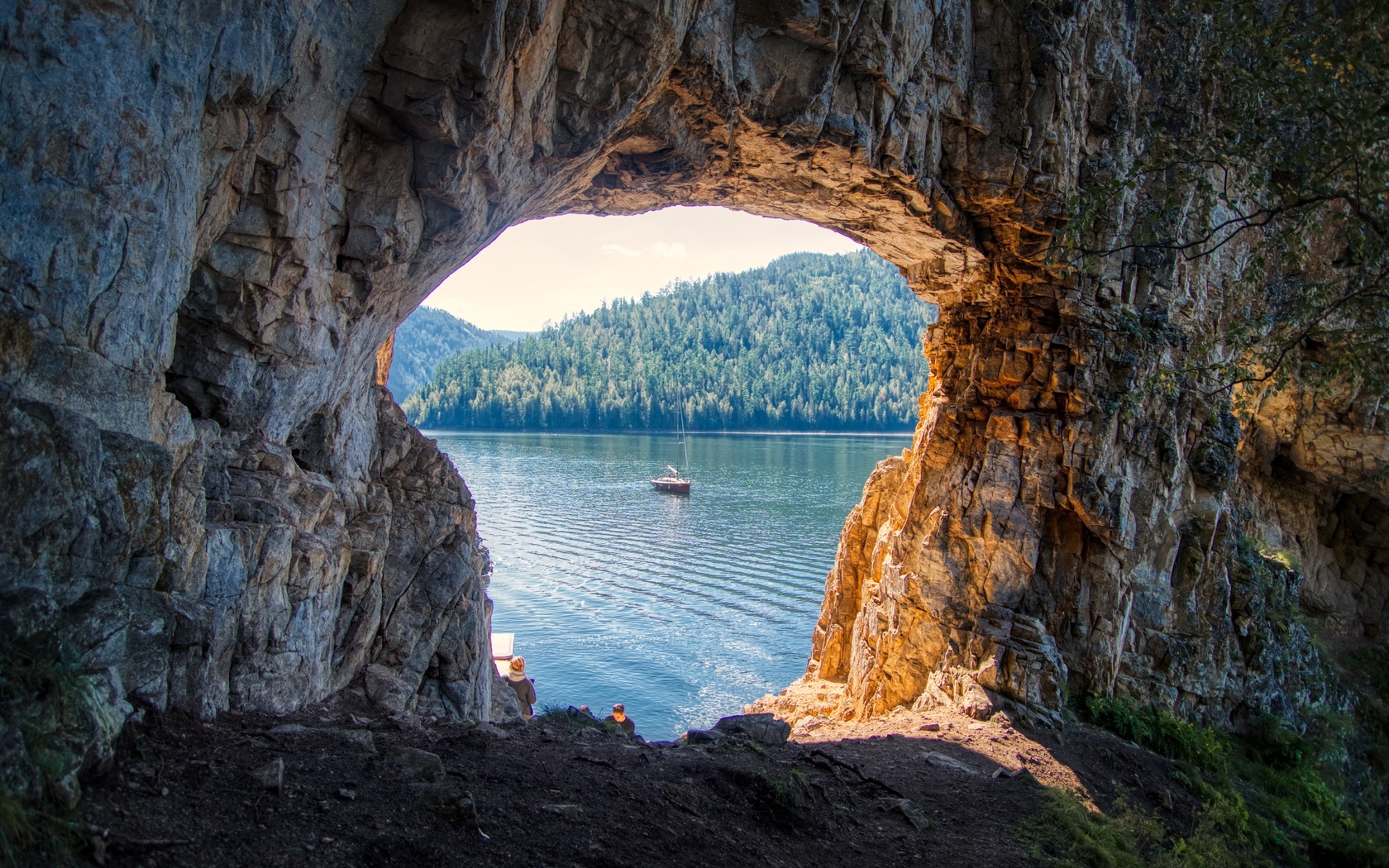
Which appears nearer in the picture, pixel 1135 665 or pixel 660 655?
pixel 1135 665

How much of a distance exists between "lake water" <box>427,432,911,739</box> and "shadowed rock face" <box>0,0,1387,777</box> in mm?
8630

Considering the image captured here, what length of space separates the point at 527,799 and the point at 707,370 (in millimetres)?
143509

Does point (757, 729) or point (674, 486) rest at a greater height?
point (757, 729)

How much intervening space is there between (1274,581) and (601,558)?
30402 mm

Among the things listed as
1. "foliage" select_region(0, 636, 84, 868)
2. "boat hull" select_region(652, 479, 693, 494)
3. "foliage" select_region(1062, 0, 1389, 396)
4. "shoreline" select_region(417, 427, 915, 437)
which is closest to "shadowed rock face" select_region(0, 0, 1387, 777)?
"foliage" select_region(0, 636, 84, 868)

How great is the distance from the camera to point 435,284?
369 inches

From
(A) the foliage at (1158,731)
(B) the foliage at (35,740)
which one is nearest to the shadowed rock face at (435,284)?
(B) the foliage at (35,740)

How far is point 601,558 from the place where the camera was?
40812mm

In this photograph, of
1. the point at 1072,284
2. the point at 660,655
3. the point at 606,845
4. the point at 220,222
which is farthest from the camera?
the point at 660,655

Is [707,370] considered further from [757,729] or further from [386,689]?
[386,689]

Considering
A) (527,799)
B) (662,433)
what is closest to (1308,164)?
(527,799)

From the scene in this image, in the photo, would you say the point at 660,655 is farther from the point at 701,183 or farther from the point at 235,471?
the point at 235,471

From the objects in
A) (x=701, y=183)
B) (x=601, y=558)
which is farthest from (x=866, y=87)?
(x=601, y=558)

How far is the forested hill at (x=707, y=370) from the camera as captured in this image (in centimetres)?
13362
